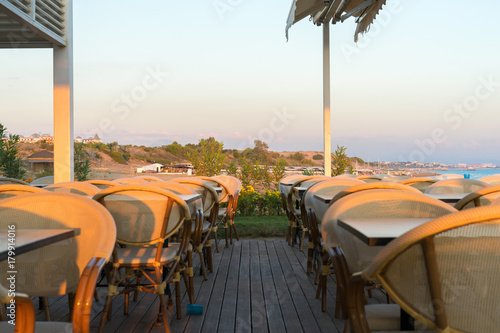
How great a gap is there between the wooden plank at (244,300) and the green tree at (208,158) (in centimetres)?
353

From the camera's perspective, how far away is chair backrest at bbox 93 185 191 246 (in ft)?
7.88

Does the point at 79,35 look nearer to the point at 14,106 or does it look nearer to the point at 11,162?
the point at 14,106

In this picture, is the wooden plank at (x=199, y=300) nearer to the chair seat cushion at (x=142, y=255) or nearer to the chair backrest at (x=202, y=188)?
the chair seat cushion at (x=142, y=255)

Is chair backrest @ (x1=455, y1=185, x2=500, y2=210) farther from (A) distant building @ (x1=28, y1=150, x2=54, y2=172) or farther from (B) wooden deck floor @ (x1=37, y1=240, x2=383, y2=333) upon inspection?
(A) distant building @ (x1=28, y1=150, x2=54, y2=172)

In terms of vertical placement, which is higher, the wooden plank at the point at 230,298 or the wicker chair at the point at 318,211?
the wicker chair at the point at 318,211

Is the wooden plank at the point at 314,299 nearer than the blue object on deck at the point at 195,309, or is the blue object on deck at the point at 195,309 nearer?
the wooden plank at the point at 314,299

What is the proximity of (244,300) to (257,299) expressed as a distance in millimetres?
96


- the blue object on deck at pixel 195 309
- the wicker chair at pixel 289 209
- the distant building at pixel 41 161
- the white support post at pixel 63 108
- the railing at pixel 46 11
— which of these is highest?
the railing at pixel 46 11

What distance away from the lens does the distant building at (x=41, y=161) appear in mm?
6598

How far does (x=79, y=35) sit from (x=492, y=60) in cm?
588

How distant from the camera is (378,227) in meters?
1.59

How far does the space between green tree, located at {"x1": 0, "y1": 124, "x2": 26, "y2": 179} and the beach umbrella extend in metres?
4.44

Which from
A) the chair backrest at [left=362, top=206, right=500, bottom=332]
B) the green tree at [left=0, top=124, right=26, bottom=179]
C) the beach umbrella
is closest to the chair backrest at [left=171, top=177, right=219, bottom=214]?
the chair backrest at [left=362, top=206, right=500, bottom=332]

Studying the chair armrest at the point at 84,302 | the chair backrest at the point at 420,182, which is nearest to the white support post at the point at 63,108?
the chair backrest at the point at 420,182
